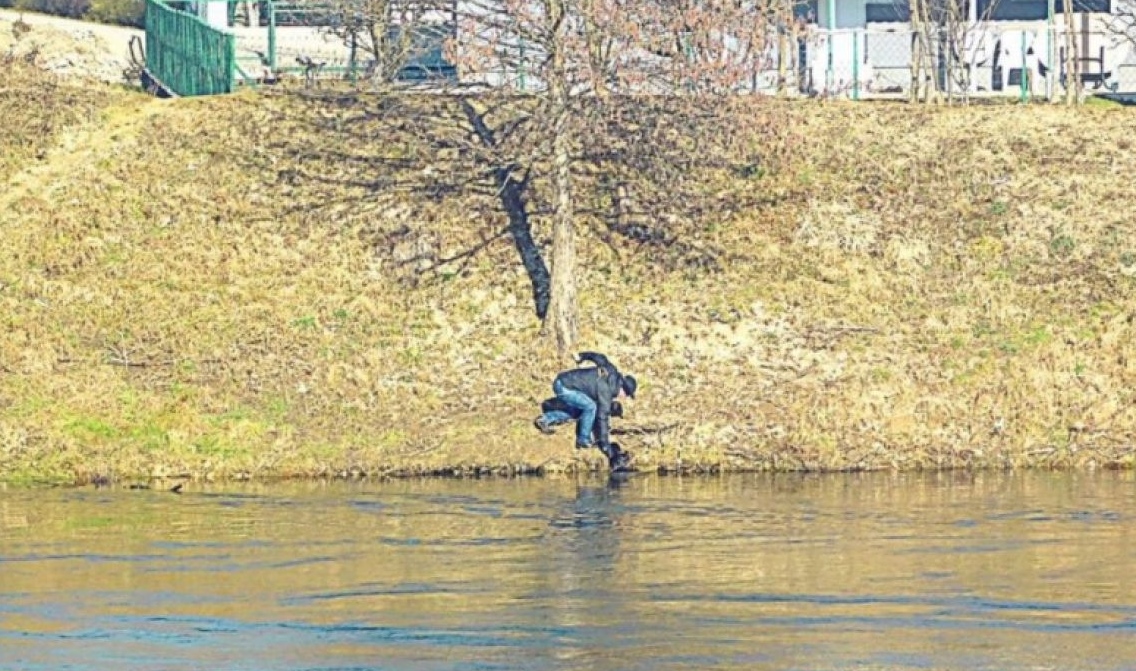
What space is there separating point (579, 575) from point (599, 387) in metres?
7.57

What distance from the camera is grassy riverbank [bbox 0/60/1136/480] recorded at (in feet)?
80.4

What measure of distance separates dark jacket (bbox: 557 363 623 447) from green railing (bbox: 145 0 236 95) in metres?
12.3

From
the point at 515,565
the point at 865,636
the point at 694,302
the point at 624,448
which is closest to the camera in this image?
the point at 865,636

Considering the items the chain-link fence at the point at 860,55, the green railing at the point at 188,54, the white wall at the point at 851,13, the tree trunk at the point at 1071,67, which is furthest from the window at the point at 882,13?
the green railing at the point at 188,54

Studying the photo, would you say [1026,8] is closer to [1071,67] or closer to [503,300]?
[1071,67]

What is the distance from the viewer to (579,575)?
16.9 m

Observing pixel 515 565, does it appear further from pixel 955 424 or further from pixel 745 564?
pixel 955 424

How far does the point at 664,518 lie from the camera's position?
20.3 m

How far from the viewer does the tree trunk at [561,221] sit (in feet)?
86.5

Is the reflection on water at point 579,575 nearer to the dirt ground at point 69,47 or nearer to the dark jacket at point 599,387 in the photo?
the dark jacket at point 599,387

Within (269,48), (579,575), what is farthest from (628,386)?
(269,48)

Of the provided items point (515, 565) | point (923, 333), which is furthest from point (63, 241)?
point (515, 565)

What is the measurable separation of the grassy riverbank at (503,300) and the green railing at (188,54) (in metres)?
1.48

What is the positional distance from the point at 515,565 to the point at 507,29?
10453mm
